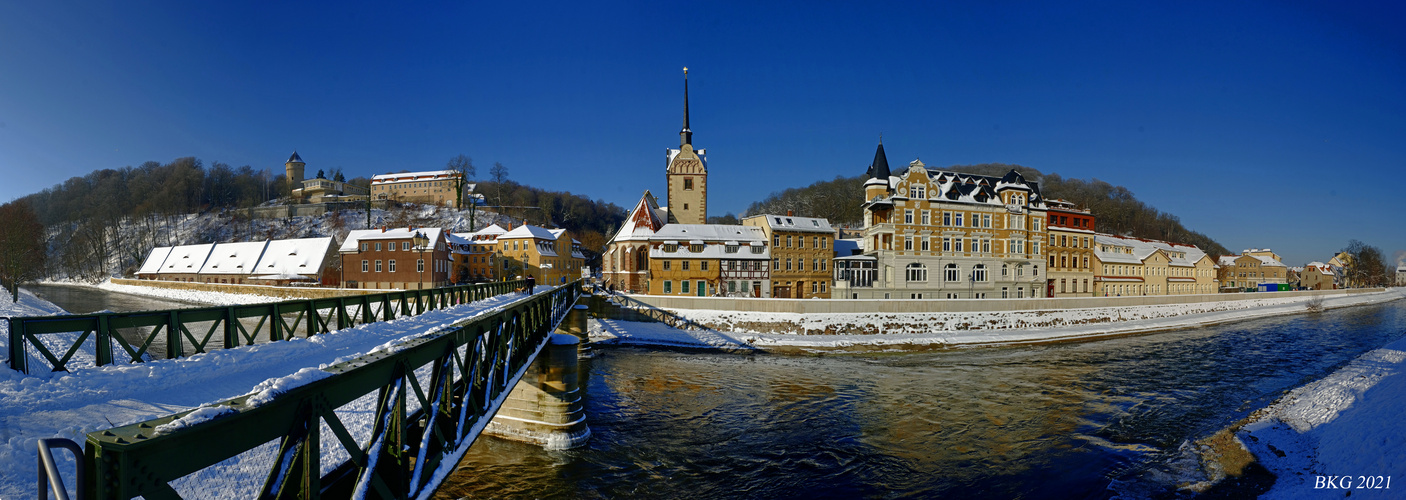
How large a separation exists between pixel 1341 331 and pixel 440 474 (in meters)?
60.1

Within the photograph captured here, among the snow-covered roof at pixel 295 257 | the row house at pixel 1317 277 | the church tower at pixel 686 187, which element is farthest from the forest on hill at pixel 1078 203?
the snow-covered roof at pixel 295 257

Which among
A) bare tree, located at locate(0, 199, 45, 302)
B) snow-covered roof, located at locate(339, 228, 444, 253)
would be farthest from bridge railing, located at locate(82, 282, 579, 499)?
snow-covered roof, located at locate(339, 228, 444, 253)

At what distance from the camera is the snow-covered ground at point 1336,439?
10.7 m

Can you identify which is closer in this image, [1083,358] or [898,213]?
[1083,358]

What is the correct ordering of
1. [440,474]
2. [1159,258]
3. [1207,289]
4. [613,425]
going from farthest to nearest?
1. [1207,289]
2. [1159,258]
3. [613,425]
4. [440,474]

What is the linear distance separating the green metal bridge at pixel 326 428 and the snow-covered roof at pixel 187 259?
77.4m

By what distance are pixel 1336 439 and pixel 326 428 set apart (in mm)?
20344

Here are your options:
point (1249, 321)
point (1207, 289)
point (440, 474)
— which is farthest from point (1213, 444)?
point (1207, 289)

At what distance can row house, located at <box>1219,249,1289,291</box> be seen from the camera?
292 ft

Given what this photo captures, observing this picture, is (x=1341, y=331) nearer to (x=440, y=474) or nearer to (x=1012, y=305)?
(x=1012, y=305)

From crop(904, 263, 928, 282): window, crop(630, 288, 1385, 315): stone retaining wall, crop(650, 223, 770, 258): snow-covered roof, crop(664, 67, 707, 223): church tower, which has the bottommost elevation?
crop(630, 288, 1385, 315): stone retaining wall

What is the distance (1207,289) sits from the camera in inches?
2667

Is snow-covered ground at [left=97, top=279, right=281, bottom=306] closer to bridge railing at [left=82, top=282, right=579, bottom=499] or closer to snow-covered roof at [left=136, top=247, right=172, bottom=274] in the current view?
snow-covered roof at [left=136, top=247, right=172, bottom=274]

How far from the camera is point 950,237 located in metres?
47.6
